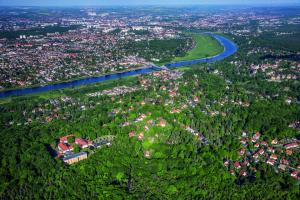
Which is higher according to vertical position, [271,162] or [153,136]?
[153,136]

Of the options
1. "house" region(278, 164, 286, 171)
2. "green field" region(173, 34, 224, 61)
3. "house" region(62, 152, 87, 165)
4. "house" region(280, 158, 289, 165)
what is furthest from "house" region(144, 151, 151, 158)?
"green field" region(173, 34, 224, 61)

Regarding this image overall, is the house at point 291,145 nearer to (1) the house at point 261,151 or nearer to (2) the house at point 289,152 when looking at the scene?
(2) the house at point 289,152

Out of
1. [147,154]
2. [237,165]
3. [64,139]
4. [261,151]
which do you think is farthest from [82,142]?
[261,151]

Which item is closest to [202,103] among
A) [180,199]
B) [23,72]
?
[180,199]

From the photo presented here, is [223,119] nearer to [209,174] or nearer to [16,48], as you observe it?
[209,174]

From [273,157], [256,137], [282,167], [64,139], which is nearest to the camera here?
[282,167]

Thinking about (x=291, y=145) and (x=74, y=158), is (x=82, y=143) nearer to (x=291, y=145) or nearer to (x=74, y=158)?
(x=74, y=158)
